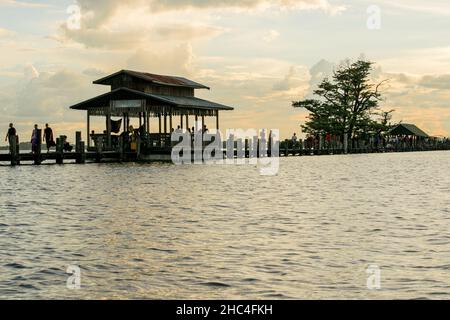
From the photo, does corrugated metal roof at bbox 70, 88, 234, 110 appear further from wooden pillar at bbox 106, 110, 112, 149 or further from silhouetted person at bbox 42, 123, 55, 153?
silhouetted person at bbox 42, 123, 55, 153

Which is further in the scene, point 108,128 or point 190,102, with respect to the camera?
point 190,102

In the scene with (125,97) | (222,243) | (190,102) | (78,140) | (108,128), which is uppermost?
(125,97)

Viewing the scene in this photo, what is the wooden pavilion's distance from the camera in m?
45.8

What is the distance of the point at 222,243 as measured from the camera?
13.4 m

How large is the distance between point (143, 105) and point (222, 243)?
108 ft

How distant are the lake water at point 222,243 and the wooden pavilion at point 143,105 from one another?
68.2 feet

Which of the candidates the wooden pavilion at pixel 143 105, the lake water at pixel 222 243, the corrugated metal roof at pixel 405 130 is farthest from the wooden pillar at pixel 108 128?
the corrugated metal roof at pixel 405 130

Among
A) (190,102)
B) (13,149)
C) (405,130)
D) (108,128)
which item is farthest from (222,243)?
(405,130)

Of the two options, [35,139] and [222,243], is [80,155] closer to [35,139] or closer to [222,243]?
[35,139]

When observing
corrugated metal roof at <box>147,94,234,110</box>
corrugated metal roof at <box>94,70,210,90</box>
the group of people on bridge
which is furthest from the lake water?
corrugated metal roof at <box>94,70,210,90</box>

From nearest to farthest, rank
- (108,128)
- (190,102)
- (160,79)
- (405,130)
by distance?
(108,128)
(190,102)
(160,79)
(405,130)
